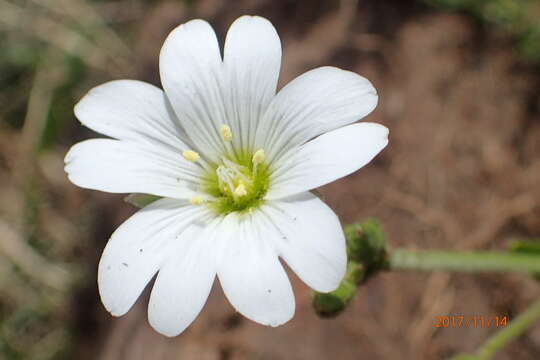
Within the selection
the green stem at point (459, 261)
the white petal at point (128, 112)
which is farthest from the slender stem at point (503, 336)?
the white petal at point (128, 112)

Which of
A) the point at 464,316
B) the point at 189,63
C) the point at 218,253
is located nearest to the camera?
the point at 218,253

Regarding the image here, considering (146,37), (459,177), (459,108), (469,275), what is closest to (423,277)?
(469,275)

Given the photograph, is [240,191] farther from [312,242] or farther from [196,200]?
[312,242]

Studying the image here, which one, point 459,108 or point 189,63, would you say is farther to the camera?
point 459,108

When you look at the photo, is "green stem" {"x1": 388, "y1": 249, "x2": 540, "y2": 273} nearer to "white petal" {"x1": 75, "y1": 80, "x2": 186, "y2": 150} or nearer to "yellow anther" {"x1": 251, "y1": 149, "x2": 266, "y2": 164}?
"yellow anther" {"x1": 251, "y1": 149, "x2": 266, "y2": 164}

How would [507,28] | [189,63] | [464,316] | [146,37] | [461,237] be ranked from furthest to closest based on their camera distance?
[146,37], [507,28], [461,237], [464,316], [189,63]

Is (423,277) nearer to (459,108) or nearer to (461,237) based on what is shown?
(461,237)

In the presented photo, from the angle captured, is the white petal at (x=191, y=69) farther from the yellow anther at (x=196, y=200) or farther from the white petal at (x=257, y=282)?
the white petal at (x=257, y=282)
